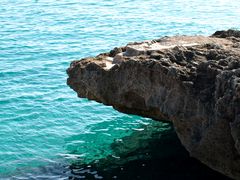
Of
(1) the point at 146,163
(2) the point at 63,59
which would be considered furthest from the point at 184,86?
(2) the point at 63,59

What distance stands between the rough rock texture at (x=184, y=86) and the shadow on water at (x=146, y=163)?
1.31 meters

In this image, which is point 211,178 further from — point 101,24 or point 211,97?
point 101,24

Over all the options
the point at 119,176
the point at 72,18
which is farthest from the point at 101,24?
the point at 119,176

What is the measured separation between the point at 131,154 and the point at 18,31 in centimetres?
1695

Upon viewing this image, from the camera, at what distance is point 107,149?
643 inches

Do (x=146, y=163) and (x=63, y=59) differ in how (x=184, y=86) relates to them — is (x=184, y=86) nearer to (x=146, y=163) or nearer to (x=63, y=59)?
(x=146, y=163)

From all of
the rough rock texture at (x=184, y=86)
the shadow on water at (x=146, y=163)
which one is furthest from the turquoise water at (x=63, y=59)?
the rough rock texture at (x=184, y=86)

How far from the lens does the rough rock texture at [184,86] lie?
1182 centimetres

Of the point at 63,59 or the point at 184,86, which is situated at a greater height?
the point at 184,86

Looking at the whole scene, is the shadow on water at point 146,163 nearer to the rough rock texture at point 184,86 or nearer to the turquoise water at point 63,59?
the turquoise water at point 63,59

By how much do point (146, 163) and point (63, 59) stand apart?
37.3 ft

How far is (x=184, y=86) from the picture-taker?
1280 cm

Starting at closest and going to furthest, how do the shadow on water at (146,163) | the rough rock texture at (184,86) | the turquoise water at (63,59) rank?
the rough rock texture at (184,86), the shadow on water at (146,163), the turquoise water at (63,59)

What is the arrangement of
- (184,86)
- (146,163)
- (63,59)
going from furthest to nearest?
(63,59)
(146,163)
(184,86)
